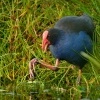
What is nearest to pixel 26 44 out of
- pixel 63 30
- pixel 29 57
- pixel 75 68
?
pixel 29 57

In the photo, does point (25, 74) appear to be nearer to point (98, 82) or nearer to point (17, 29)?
point (17, 29)

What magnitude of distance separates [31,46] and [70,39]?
190cm

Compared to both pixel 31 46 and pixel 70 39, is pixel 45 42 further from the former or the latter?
pixel 31 46

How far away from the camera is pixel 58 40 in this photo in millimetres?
7387

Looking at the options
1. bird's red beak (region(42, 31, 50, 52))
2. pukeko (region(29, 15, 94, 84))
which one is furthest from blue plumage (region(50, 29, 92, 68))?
bird's red beak (region(42, 31, 50, 52))

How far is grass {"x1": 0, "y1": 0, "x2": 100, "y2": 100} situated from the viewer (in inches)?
319

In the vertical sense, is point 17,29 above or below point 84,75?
above

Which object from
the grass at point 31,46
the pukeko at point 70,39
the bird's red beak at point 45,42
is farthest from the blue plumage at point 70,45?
the grass at point 31,46

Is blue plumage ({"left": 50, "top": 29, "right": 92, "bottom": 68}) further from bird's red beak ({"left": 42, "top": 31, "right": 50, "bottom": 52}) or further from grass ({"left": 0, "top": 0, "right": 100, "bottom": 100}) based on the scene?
grass ({"left": 0, "top": 0, "right": 100, "bottom": 100})

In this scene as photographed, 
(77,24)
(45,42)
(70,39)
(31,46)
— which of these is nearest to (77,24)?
(77,24)

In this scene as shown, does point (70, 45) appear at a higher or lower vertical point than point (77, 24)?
lower

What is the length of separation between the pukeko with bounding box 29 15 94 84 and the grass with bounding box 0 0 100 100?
0.59ft

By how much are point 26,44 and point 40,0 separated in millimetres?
846

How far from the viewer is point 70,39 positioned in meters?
7.40
